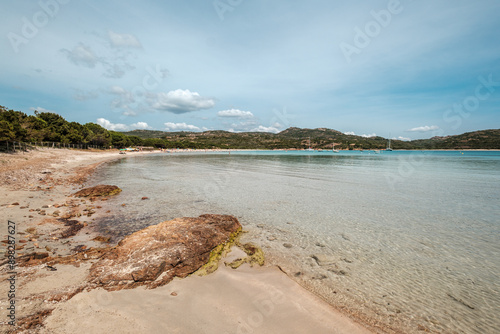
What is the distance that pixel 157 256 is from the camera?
621cm

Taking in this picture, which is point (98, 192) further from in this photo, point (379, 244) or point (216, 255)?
point (379, 244)

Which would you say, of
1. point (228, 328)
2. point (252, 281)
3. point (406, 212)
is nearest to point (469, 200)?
point (406, 212)

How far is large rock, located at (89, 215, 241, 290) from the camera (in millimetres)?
5508

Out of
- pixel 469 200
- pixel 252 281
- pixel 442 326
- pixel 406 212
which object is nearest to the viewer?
pixel 442 326

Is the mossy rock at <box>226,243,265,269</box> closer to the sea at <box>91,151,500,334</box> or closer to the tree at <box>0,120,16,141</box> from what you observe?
the sea at <box>91,151,500,334</box>

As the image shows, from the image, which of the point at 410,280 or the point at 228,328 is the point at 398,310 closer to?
the point at 410,280

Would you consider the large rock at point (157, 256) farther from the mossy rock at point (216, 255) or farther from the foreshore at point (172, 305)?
the foreshore at point (172, 305)

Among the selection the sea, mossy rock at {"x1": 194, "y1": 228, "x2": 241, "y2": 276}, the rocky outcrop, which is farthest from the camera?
the rocky outcrop

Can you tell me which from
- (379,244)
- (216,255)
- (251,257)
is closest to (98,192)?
(216,255)

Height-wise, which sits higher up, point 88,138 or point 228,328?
point 88,138

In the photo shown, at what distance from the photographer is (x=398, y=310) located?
5078 millimetres

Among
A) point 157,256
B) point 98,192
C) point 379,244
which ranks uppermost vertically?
point 157,256

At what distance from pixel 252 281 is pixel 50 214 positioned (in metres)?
11.4

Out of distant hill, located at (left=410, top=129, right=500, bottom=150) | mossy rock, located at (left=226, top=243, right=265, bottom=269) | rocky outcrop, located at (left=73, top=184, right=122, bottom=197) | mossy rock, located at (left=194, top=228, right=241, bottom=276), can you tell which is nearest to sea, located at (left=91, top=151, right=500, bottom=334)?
mossy rock, located at (left=226, top=243, right=265, bottom=269)
